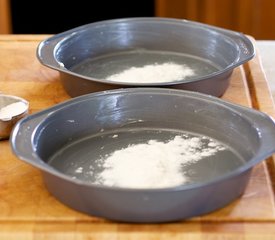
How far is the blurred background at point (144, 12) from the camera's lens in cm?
214

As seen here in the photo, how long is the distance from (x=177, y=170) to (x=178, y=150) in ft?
0.20

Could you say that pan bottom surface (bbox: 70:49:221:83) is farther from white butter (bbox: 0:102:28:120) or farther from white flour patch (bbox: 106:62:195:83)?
white butter (bbox: 0:102:28:120)

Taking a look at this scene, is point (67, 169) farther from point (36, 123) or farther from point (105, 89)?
point (105, 89)

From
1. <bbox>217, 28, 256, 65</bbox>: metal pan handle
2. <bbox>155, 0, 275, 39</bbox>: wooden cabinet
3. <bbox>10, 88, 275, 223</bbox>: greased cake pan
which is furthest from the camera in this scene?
<bbox>155, 0, 275, 39</bbox>: wooden cabinet

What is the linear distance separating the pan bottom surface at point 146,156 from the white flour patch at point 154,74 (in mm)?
199

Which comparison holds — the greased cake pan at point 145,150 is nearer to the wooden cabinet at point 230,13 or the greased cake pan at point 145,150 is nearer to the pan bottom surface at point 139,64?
the pan bottom surface at point 139,64

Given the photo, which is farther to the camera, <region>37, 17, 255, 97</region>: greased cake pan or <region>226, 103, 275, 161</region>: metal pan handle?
<region>37, 17, 255, 97</region>: greased cake pan

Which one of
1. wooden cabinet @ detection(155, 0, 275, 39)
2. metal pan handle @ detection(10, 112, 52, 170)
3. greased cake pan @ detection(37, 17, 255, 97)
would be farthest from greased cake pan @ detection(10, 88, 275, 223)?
wooden cabinet @ detection(155, 0, 275, 39)

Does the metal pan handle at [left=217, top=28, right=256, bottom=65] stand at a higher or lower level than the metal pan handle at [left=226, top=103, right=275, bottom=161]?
lower

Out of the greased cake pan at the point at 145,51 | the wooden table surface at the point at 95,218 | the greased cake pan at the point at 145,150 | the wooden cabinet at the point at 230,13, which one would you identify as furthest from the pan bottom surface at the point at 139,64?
the wooden cabinet at the point at 230,13

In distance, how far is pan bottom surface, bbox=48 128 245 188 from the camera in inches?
34.4

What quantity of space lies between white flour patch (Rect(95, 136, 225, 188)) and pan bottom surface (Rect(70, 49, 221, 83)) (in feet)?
0.83

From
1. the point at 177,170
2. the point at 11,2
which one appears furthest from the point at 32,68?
the point at 11,2

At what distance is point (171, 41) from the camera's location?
4.37ft
